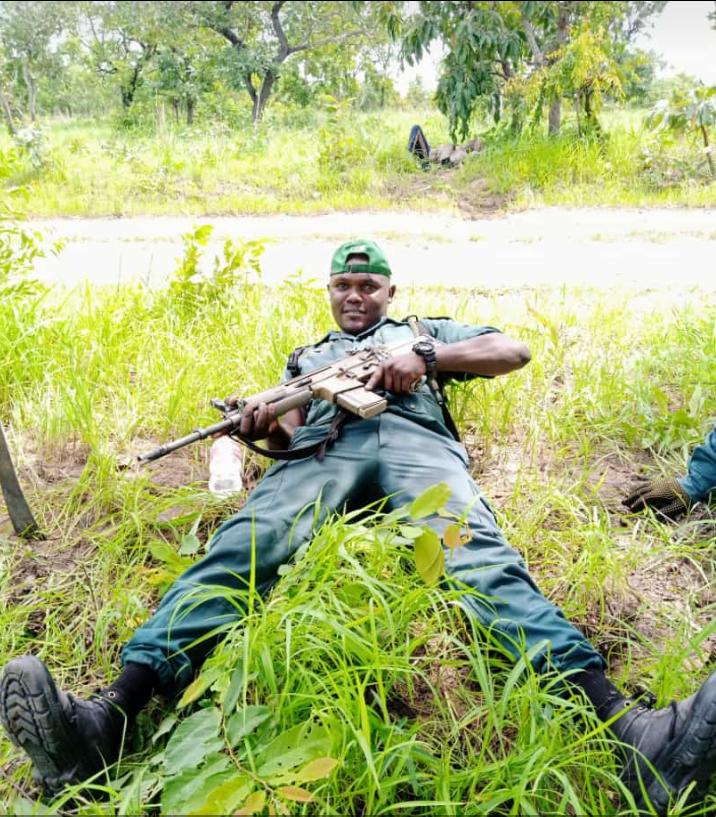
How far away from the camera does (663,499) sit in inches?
99.3

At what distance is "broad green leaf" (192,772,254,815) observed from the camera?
47.0 inches

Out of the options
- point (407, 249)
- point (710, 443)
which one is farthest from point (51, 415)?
point (407, 249)

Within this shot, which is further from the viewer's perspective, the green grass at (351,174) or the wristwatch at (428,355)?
the green grass at (351,174)

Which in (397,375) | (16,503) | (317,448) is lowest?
(16,503)

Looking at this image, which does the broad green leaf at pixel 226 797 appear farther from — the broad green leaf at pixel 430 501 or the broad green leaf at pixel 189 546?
the broad green leaf at pixel 189 546

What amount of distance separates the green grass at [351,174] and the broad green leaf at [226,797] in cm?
705

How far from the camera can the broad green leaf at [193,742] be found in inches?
55.2

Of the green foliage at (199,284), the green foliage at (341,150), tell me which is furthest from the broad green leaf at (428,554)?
the green foliage at (341,150)

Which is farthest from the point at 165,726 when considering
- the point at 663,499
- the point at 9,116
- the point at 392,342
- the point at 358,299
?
the point at 9,116

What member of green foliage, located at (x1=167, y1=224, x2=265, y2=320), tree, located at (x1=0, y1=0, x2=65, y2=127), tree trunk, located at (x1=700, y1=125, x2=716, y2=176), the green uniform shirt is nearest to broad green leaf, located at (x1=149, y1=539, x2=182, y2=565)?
the green uniform shirt

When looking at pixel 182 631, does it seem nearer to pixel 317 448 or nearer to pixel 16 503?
pixel 317 448

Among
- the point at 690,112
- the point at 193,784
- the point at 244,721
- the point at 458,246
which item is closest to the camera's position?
the point at 193,784

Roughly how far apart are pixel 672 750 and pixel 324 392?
146 centimetres

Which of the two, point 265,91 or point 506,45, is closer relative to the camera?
point 506,45
